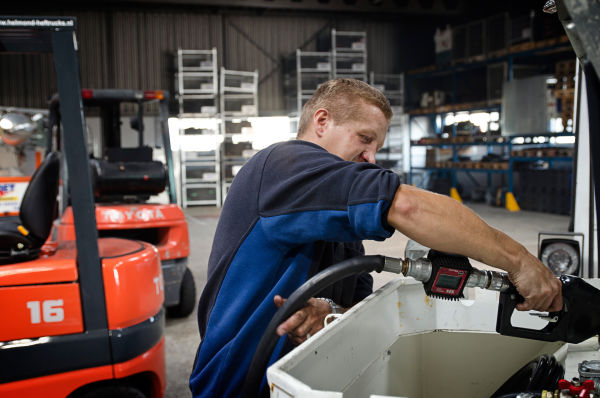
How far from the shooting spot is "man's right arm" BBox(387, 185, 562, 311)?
1318 mm

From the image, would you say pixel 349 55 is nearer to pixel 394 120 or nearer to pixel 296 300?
pixel 394 120

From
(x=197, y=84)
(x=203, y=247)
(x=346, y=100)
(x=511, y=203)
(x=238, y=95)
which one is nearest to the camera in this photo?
(x=346, y=100)

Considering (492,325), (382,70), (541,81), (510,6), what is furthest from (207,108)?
(492,325)

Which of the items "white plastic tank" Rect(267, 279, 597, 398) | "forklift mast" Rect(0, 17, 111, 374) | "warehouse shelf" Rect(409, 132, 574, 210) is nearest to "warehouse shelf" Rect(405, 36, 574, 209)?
"warehouse shelf" Rect(409, 132, 574, 210)

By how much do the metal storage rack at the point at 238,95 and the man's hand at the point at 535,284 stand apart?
13.3 meters

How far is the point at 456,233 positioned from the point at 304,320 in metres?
0.47

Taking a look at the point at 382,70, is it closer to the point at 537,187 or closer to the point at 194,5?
the point at 194,5

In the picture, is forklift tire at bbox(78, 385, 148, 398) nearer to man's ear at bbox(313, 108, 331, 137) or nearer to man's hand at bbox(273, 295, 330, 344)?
man's hand at bbox(273, 295, 330, 344)

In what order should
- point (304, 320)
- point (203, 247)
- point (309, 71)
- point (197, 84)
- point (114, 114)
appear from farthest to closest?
point (309, 71) < point (197, 84) < point (203, 247) < point (114, 114) < point (304, 320)

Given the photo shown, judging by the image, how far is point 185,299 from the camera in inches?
202

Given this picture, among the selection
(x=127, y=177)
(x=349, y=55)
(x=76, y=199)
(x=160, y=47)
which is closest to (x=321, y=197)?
(x=76, y=199)

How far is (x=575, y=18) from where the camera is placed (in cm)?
80

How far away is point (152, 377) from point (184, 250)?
6.91 ft

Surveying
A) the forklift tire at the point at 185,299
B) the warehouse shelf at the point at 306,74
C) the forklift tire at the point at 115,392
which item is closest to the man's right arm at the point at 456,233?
the forklift tire at the point at 115,392
